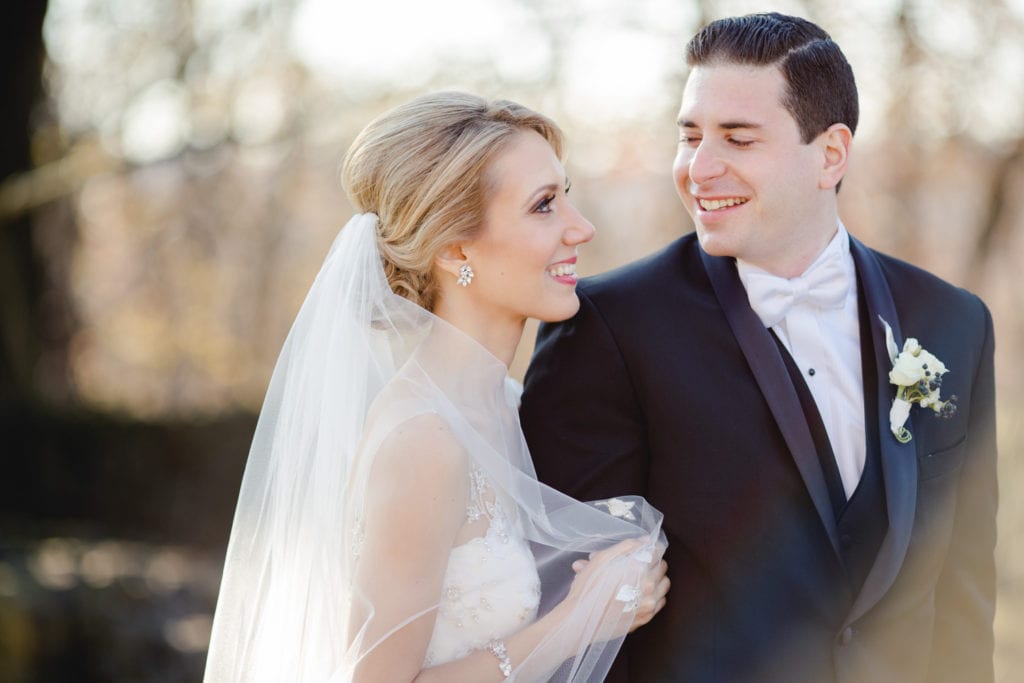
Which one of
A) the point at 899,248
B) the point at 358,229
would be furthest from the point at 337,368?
the point at 899,248

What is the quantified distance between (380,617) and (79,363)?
8955mm

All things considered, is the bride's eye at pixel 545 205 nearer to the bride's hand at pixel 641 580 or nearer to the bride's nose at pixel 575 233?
the bride's nose at pixel 575 233

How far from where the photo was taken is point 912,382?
9.05ft

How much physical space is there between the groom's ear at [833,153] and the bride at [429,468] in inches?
25.7

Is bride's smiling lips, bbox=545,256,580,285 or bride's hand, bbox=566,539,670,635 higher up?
bride's smiling lips, bbox=545,256,580,285

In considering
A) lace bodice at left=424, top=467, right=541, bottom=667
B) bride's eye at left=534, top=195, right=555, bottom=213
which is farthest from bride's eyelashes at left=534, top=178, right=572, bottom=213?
lace bodice at left=424, top=467, right=541, bottom=667

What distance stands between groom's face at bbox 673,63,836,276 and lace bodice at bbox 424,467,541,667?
0.86 metres

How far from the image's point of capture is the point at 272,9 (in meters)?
9.64

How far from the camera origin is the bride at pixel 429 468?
253 centimetres

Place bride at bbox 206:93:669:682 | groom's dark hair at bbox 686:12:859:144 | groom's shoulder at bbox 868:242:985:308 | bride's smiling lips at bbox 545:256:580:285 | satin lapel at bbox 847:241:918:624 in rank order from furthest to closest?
1. groom's shoulder at bbox 868:242:985:308
2. groom's dark hair at bbox 686:12:859:144
3. bride's smiling lips at bbox 545:256:580:285
4. satin lapel at bbox 847:241:918:624
5. bride at bbox 206:93:669:682

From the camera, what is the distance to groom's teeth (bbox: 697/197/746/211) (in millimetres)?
2852

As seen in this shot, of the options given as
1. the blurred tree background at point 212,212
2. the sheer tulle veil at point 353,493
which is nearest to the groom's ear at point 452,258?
the sheer tulle veil at point 353,493

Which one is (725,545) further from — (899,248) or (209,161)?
(209,161)

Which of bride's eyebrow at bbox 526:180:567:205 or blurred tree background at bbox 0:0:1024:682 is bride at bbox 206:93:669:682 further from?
blurred tree background at bbox 0:0:1024:682
